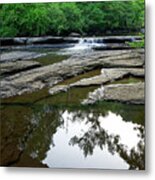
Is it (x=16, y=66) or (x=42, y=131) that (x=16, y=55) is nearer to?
(x=16, y=66)

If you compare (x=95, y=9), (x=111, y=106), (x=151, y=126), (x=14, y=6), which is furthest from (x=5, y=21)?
(x=151, y=126)

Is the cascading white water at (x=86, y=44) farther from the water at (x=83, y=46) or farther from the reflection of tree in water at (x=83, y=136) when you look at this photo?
the reflection of tree in water at (x=83, y=136)

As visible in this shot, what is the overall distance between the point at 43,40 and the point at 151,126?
698 millimetres

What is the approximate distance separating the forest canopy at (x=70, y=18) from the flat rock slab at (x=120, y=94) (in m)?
0.28

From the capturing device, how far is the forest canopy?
7.66 feet

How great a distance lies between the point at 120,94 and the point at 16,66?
0.56m

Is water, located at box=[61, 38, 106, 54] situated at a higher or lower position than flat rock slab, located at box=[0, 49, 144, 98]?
higher

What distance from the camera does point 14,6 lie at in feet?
7.94

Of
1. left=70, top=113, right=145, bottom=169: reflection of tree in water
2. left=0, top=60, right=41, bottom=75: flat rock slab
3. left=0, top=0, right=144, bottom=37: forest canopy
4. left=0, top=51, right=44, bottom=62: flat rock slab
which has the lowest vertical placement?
left=70, top=113, right=145, bottom=169: reflection of tree in water

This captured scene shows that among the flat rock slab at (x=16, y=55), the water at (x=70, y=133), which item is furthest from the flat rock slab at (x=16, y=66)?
the water at (x=70, y=133)

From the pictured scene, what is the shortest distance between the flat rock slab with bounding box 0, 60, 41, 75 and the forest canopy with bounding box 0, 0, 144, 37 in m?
0.14

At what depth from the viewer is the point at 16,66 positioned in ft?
8.11

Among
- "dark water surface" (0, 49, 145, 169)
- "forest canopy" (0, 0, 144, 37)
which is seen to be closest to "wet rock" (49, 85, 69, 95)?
"dark water surface" (0, 49, 145, 169)

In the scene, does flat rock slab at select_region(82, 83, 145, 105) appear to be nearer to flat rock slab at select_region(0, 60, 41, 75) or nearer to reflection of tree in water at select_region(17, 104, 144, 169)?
reflection of tree in water at select_region(17, 104, 144, 169)
